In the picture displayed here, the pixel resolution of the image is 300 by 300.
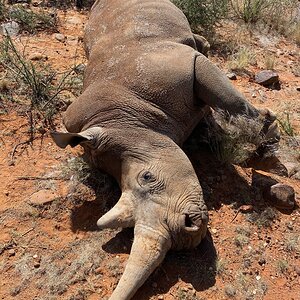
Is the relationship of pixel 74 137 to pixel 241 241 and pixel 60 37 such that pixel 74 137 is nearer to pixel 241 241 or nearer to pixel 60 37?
Answer: pixel 241 241

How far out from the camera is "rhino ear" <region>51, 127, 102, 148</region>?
404cm

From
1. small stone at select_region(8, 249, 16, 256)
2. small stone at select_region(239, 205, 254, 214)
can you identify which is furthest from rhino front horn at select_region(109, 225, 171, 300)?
small stone at select_region(8, 249, 16, 256)

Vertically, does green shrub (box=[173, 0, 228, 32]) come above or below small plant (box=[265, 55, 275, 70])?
above

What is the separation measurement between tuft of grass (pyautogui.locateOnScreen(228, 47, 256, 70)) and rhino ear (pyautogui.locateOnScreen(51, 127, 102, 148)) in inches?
145

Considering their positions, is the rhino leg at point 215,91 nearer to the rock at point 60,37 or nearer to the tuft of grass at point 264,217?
the tuft of grass at point 264,217

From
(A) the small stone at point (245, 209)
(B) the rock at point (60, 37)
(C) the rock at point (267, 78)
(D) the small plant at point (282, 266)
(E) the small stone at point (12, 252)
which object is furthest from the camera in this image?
(B) the rock at point (60, 37)

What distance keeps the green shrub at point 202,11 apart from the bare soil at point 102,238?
3.14m

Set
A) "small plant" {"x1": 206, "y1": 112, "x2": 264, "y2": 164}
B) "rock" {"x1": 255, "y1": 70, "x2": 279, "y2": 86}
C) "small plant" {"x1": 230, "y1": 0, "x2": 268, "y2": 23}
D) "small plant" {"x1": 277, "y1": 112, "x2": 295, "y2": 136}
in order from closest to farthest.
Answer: "small plant" {"x1": 206, "y1": 112, "x2": 264, "y2": 164} < "small plant" {"x1": 277, "y1": 112, "x2": 295, "y2": 136} < "rock" {"x1": 255, "y1": 70, "x2": 279, "y2": 86} < "small plant" {"x1": 230, "y1": 0, "x2": 268, "y2": 23}

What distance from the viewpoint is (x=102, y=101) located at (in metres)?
4.65

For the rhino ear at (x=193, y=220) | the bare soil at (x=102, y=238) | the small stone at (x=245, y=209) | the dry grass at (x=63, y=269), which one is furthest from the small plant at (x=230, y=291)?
the dry grass at (x=63, y=269)

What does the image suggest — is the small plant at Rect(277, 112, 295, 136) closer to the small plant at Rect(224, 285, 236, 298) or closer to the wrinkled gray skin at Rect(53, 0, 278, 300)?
the wrinkled gray skin at Rect(53, 0, 278, 300)

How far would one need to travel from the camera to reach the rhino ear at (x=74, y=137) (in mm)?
4039

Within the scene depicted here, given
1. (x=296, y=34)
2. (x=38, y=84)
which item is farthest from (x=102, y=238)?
(x=296, y=34)

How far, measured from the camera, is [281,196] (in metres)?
4.81
